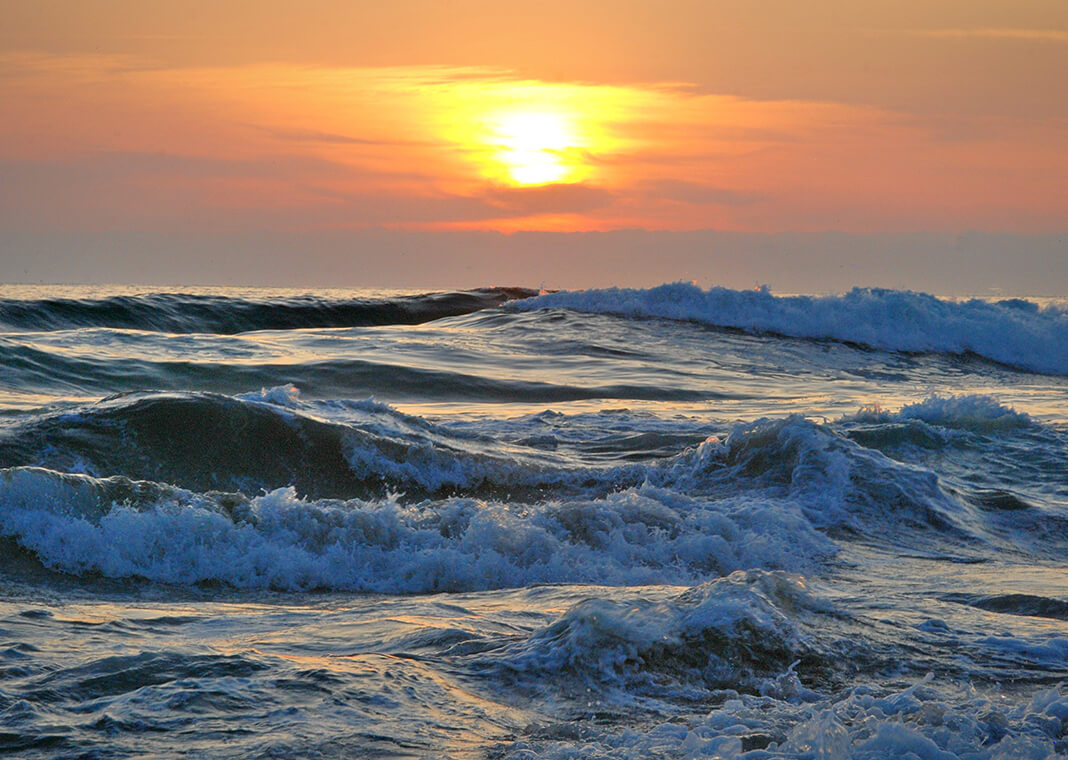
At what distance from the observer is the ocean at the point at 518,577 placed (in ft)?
10.4

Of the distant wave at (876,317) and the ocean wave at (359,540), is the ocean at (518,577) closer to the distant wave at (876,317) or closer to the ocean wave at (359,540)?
the ocean wave at (359,540)

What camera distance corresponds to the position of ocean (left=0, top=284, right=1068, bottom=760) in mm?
3160

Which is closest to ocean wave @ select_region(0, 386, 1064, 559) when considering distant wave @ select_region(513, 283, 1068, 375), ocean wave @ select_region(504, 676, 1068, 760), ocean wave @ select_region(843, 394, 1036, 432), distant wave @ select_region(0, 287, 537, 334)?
ocean wave @ select_region(843, 394, 1036, 432)

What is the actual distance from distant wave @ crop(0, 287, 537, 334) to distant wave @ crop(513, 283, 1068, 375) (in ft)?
14.1

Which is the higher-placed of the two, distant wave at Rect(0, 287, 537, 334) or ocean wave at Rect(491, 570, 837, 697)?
distant wave at Rect(0, 287, 537, 334)

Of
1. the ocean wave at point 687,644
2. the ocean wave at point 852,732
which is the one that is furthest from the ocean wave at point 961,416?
the ocean wave at point 852,732

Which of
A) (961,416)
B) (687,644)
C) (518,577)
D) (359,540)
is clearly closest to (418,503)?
(359,540)

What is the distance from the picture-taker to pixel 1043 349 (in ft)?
80.9

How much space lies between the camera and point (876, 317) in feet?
85.4

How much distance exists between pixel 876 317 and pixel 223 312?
17.2 metres

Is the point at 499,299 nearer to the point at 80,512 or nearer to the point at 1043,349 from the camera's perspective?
the point at 1043,349

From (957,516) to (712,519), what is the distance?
2286mm

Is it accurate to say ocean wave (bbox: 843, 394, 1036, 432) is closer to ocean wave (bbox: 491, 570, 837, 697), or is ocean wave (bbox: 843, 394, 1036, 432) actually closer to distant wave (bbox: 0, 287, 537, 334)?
ocean wave (bbox: 491, 570, 837, 697)

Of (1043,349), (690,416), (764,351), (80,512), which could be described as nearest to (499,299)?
(764,351)
